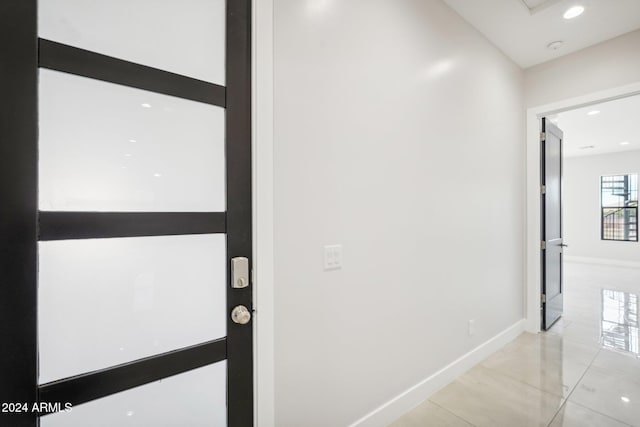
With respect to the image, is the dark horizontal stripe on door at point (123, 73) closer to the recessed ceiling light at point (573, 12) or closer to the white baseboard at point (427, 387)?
the white baseboard at point (427, 387)

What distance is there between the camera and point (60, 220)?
35.8 inches

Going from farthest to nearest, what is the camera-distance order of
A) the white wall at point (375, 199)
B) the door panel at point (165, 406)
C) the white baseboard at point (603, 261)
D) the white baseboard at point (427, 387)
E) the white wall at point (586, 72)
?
the white baseboard at point (603, 261), the white wall at point (586, 72), the white baseboard at point (427, 387), the white wall at point (375, 199), the door panel at point (165, 406)

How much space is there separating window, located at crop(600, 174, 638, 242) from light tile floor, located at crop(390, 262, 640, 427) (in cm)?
586

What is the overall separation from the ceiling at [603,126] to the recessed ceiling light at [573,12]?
157 cm

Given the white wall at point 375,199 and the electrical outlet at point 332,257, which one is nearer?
the white wall at point 375,199

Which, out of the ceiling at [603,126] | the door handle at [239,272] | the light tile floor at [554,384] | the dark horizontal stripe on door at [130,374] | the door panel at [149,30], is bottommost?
the light tile floor at [554,384]

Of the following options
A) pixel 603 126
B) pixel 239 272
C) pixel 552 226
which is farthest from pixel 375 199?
pixel 603 126

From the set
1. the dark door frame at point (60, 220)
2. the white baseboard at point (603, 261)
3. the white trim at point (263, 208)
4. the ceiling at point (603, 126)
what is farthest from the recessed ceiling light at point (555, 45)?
the white baseboard at point (603, 261)

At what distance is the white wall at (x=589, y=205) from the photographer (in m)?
7.61

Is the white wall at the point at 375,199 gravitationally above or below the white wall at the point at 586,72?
below

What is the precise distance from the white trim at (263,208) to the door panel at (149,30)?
159 mm

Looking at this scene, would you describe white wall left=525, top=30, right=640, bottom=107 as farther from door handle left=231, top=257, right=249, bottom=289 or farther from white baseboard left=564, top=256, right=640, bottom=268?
white baseboard left=564, top=256, right=640, bottom=268

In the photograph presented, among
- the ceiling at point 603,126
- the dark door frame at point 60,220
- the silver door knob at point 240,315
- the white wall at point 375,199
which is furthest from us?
the ceiling at point 603,126

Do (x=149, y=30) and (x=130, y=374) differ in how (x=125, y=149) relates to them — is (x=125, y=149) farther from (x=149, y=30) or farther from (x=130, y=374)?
(x=130, y=374)
